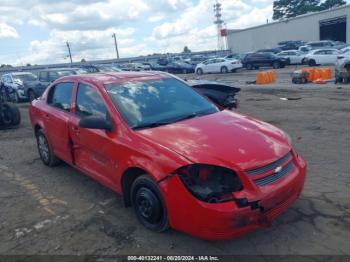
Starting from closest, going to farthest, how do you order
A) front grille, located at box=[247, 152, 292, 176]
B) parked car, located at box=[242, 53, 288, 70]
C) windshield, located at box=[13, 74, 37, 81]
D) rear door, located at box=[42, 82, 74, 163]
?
1. front grille, located at box=[247, 152, 292, 176]
2. rear door, located at box=[42, 82, 74, 163]
3. windshield, located at box=[13, 74, 37, 81]
4. parked car, located at box=[242, 53, 288, 70]

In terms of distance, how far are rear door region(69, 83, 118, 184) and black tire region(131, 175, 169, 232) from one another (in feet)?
1.57

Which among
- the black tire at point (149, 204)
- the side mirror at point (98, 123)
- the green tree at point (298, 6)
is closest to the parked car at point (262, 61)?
the side mirror at point (98, 123)

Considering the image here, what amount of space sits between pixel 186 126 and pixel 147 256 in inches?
56.9

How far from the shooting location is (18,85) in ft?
60.2

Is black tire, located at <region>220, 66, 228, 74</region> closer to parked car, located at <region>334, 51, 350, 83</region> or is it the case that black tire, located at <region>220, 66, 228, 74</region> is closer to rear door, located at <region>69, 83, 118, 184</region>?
parked car, located at <region>334, 51, 350, 83</region>

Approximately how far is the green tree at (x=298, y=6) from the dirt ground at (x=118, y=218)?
286 feet

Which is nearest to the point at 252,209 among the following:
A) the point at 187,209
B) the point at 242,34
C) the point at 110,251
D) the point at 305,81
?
the point at 187,209

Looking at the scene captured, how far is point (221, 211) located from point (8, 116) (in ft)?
31.2

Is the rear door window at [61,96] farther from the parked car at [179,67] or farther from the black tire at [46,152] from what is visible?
the parked car at [179,67]

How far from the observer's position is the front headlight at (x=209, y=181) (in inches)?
133

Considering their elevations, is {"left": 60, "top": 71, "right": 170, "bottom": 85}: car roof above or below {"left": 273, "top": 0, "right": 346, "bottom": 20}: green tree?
below

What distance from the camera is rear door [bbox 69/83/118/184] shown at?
4.40 m

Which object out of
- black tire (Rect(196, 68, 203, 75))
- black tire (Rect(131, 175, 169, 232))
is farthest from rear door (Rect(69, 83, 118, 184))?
black tire (Rect(196, 68, 203, 75))

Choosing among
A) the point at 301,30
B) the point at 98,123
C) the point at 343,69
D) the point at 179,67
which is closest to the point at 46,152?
the point at 98,123
